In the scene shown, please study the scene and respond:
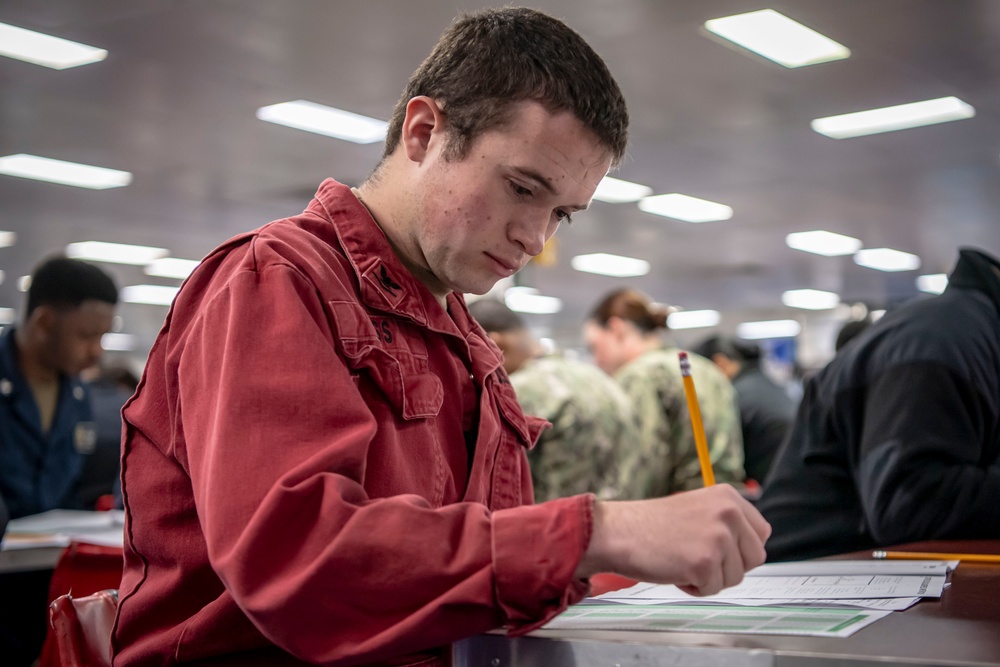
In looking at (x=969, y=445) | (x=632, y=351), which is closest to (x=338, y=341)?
(x=969, y=445)

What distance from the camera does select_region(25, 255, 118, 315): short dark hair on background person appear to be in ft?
12.6

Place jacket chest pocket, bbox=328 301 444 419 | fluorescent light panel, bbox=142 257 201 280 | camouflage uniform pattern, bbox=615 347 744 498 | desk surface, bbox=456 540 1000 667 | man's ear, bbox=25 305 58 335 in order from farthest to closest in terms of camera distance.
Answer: fluorescent light panel, bbox=142 257 201 280
camouflage uniform pattern, bbox=615 347 744 498
man's ear, bbox=25 305 58 335
jacket chest pocket, bbox=328 301 444 419
desk surface, bbox=456 540 1000 667

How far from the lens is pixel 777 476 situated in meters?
2.23

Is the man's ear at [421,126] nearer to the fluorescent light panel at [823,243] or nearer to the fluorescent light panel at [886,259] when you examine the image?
the fluorescent light panel at [823,243]

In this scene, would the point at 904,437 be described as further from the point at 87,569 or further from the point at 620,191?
the point at 620,191

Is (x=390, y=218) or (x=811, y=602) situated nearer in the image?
(x=811, y=602)

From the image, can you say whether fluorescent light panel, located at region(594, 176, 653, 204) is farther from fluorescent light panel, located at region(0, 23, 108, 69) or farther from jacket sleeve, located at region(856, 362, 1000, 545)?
jacket sleeve, located at region(856, 362, 1000, 545)

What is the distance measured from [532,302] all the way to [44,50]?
1088cm

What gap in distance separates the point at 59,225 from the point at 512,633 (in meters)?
9.91

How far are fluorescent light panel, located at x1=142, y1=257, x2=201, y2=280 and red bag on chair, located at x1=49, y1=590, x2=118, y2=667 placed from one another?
422 inches

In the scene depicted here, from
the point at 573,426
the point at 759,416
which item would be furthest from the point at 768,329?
the point at 573,426

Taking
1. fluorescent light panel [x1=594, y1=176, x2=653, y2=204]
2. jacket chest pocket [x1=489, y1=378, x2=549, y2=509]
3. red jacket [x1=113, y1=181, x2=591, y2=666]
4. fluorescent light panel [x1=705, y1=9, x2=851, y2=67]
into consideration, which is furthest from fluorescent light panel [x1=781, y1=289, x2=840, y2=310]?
red jacket [x1=113, y1=181, x2=591, y2=666]

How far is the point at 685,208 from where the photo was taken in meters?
9.55

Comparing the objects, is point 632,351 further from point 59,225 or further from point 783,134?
point 59,225
